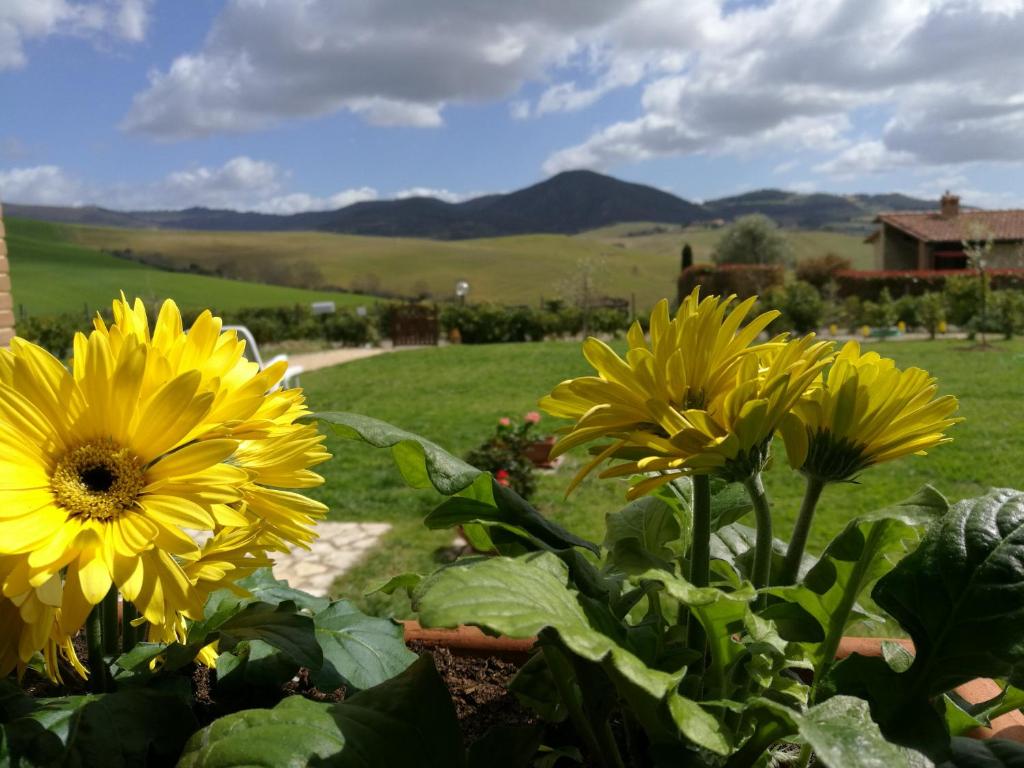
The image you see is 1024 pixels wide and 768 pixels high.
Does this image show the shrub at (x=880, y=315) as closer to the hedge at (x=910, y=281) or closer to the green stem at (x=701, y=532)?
the hedge at (x=910, y=281)

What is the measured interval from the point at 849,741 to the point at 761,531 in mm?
273

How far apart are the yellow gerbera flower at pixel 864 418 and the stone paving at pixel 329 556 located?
3295 mm

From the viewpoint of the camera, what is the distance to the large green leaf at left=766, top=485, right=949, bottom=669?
0.88 metres

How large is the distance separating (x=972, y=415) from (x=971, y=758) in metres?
8.97

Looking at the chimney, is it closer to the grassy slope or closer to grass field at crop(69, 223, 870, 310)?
grass field at crop(69, 223, 870, 310)

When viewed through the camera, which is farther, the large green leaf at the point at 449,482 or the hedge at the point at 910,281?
the hedge at the point at 910,281

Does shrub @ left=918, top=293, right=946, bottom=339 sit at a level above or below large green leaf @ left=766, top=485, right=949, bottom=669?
below

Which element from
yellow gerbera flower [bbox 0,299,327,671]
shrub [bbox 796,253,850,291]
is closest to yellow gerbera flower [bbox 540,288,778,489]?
yellow gerbera flower [bbox 0,299,327,671]

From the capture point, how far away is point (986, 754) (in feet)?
2.64

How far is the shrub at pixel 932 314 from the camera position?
20.0 meters

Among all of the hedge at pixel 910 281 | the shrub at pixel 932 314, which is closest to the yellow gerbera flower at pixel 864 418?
the shrub at pixel 932 314

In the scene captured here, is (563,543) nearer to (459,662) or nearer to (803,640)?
(803,640)

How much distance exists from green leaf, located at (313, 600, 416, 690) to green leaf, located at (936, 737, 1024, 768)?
2.03 ft

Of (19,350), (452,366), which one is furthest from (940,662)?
(452,366)
